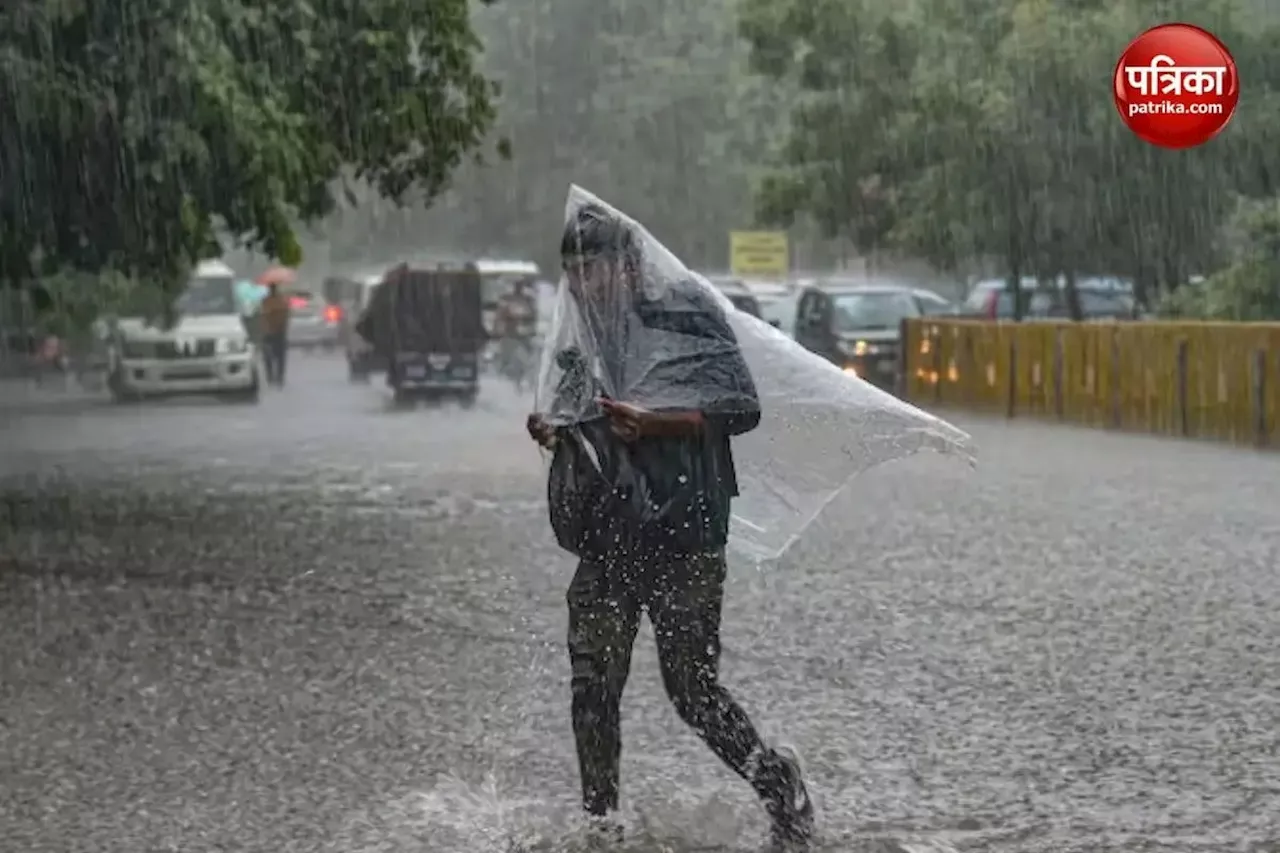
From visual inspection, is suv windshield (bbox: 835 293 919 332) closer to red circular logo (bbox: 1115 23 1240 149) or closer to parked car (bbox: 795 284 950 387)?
parked car (bbox: 795 284 950 387)

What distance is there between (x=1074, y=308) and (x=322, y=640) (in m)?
26.2

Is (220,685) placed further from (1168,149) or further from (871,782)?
(1168,149)

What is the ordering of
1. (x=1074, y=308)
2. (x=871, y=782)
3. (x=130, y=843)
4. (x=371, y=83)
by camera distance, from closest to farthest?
(x=130, y=843) < (x=871, y=782) < (x=371, y=83) < (x=1074, y=308)

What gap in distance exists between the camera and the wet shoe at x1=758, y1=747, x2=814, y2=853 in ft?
20.3

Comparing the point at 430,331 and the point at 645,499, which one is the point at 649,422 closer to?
the point at 645,499

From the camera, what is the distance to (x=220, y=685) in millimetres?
9109

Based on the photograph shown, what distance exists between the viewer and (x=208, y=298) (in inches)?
1446

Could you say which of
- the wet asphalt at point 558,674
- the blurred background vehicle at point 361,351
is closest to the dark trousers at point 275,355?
the blurred background vehicle at point 361,351

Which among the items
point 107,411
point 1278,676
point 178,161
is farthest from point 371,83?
point 107,411

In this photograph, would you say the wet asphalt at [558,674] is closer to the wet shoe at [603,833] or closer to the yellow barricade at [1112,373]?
the wet shoe at [603,833]

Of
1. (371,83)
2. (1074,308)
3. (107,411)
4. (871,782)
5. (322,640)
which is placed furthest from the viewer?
(1074,308)

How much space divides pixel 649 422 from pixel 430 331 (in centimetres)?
2785

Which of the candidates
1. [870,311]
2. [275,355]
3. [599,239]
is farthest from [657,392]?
[275,355]

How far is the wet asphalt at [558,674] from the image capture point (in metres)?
6.89
